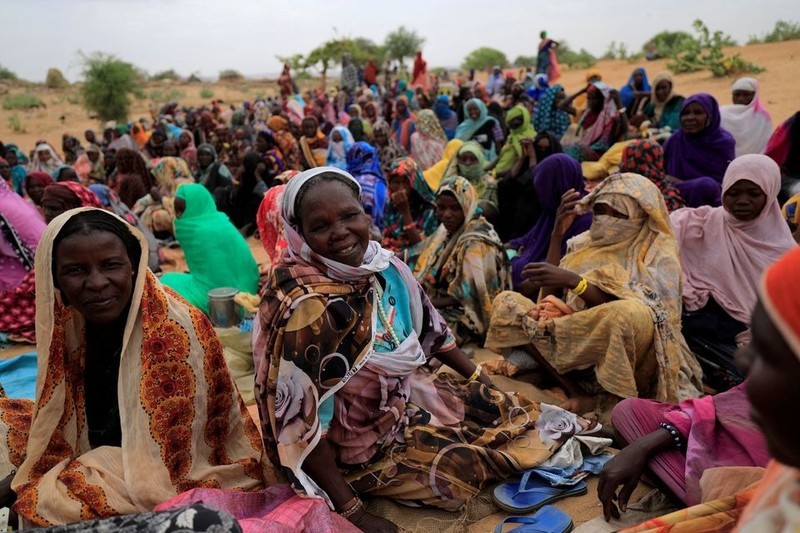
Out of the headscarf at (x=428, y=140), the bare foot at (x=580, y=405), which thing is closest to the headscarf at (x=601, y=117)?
the headscarf at (x=428, y=140)

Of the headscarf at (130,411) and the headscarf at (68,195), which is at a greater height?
the headscarf at (68,195)

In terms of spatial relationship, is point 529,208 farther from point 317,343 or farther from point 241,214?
point 241,214

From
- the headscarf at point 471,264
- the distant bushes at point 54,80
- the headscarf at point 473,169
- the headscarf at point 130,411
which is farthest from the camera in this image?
the distant bushes at point 54,80

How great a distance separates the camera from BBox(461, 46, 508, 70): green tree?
5094 centimetres

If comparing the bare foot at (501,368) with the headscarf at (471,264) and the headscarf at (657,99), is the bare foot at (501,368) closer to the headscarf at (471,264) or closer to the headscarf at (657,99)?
the headscarf at (471,264)

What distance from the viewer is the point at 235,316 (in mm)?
4895

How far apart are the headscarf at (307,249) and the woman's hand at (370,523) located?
3.12 feet

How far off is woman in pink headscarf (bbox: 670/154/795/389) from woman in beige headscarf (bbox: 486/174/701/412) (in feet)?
1.41

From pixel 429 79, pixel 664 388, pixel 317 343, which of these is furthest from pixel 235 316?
pixel 429 79

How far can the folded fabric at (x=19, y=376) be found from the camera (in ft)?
12.5

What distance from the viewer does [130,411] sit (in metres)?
2.20

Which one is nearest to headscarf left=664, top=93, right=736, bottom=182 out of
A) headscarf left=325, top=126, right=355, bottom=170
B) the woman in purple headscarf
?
the woman in purple headscarf

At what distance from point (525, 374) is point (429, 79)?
20.6 m

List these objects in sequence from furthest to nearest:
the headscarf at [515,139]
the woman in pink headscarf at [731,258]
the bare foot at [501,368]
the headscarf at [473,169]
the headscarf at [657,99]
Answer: the headscarf at [657,99] < the headscarf at [515,139] < the headscarf at [473,169] < the bare foot at [501,368] < the woman in pink headscarf at [731,258]
